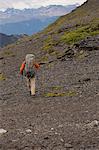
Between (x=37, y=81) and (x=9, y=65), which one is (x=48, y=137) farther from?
(x=9, y=65)

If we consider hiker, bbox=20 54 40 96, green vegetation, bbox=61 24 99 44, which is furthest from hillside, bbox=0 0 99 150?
green vegetation, bbox=61 24 99 44

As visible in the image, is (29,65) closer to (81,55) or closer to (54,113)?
(54,113)

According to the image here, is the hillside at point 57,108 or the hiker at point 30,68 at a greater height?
the hiker at point 30,68

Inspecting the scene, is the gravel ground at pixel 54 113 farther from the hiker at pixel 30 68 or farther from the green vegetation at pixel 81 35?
the green vegetation at pixel 81 35

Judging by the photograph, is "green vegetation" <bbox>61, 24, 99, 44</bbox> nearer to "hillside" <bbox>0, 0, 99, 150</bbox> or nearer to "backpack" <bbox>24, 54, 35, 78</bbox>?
"hillside" <bbox>0, 0, 99, 150</bbox>

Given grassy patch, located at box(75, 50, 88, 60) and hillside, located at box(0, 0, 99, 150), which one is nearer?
hillside, located at box(0, 0, 99, 150)

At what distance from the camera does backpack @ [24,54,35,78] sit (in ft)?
70.7

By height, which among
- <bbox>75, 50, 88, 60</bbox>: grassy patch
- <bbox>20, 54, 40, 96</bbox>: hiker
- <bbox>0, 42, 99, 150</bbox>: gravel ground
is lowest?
<bbox>0, 42, 99, 150</bbox>: gravel ground

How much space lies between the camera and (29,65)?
2173 centimetres

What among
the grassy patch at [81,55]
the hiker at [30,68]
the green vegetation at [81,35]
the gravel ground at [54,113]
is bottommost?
the gravel ground at [54,113]

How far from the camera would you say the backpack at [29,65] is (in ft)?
70.7

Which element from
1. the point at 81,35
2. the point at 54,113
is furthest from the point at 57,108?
the point at 81,35

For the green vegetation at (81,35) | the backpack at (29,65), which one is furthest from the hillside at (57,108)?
the green vegetation at (81,35)

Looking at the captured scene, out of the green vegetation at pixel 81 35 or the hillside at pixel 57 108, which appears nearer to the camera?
the hillside at pixel 57 108
